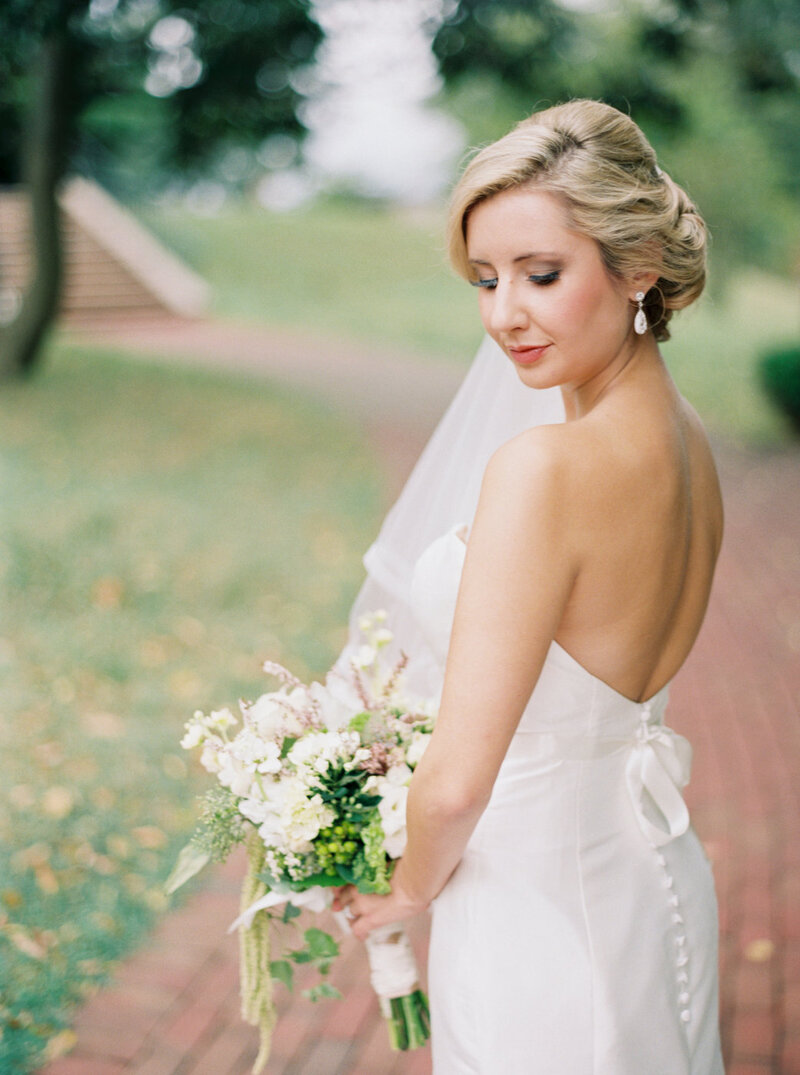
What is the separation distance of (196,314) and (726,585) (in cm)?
1780

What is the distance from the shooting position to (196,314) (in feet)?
76.3

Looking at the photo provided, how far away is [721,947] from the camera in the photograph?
3.80 meters

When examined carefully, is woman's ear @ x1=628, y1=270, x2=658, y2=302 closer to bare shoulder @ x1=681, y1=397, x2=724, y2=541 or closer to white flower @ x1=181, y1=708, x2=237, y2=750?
bare shoulder @ x1=681, y1=397, x2=724, y2=541

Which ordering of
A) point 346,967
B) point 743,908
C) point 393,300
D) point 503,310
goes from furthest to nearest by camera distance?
point 393,300 < point 743,908 < point 346,967 < point 503,310

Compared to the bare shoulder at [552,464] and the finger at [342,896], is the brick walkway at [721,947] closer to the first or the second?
the finger at [342,896]

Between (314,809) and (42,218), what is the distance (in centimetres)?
1301

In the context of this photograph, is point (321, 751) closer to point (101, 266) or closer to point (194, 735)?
point (194, 735)

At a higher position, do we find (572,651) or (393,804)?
(572,651)

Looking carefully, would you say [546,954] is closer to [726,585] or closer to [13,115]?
[726,585]

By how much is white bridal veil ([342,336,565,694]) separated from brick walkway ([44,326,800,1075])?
5.02 feet

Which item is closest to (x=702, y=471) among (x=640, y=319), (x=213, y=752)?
(x=640, y=319)

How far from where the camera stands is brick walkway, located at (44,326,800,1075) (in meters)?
3.27

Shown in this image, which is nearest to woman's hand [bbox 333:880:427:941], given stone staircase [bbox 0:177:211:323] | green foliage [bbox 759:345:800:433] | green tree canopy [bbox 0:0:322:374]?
green tree canopy [bbox 0:0:322:374]

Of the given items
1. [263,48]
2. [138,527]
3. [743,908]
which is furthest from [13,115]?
[743,908]
